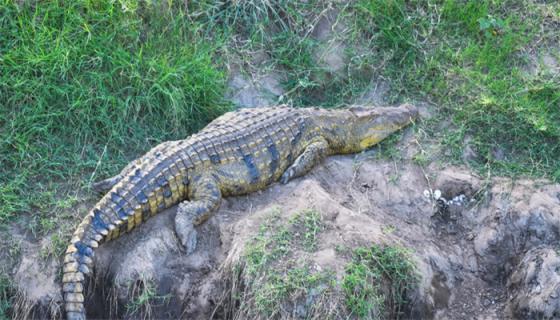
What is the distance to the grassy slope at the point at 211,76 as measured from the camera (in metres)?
5.77

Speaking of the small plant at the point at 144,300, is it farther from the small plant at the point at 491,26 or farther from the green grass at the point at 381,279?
the small plant at the point at 491,26

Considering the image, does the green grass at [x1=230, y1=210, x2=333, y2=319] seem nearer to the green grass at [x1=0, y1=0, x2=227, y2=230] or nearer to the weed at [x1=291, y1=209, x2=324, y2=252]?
the weed at [x1=291, y1=209, x2=324, y2=252]

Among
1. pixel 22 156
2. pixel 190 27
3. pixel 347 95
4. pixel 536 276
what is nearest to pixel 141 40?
pixel 190 27

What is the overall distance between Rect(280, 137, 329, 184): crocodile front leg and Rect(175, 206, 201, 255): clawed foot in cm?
99

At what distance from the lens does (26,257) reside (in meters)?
5.02

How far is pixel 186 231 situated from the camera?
522cm

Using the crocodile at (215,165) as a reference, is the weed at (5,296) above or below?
below

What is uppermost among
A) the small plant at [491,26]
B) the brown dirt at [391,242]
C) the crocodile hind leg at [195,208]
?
the small plant at [491,26]

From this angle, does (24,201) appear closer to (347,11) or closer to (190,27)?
(190,27)

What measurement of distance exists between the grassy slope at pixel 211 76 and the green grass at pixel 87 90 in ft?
0.04

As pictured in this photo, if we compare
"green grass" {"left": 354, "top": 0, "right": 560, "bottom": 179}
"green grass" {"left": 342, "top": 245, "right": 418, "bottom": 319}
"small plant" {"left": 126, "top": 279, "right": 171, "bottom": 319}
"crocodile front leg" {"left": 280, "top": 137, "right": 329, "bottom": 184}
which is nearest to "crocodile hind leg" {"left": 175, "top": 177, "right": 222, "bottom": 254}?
"small plant" {"left": 126, "top": 279, "right": 171, "bottom": 319}

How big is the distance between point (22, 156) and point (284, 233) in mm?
2096

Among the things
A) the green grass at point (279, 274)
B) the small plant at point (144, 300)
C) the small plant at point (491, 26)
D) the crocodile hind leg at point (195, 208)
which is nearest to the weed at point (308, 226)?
the green grass at point (279, 274)

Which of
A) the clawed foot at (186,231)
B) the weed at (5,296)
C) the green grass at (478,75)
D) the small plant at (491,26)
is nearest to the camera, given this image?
the weed at (5,296)
